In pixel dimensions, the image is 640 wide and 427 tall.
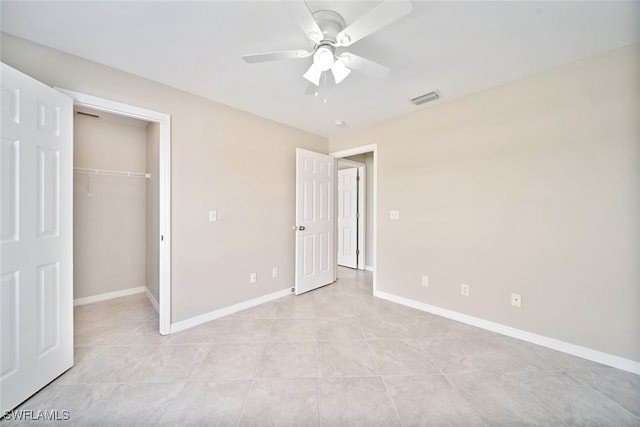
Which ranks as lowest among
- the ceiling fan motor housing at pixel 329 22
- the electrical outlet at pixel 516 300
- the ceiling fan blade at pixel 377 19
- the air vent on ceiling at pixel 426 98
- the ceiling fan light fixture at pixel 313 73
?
the electrical outlet at pixel 516 300

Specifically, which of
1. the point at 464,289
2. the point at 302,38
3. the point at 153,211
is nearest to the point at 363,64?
the point at 302,38

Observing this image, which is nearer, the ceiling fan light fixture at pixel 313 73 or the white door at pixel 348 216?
the ceiling fan light fixture at pixel 313 73

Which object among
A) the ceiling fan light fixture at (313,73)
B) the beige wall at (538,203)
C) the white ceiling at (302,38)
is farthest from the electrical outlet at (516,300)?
the ceiling fan light fixture at (313,73)

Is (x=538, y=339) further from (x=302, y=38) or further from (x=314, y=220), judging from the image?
(x=302, y=38)

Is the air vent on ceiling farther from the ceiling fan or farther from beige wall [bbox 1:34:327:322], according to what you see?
beige wall [bbox 1:34:327:322]

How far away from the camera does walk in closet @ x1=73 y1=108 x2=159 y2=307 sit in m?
2.99

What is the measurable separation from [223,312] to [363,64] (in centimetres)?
275

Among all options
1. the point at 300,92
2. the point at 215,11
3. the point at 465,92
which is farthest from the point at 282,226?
the point at 465,92

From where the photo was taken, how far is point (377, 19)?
46.8 inches

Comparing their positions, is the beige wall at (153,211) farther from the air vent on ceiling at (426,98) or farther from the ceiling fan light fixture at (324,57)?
the air vent on ceiling at (426,98)

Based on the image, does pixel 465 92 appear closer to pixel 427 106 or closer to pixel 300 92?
pixel 427 106

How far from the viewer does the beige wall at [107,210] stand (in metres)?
3.00

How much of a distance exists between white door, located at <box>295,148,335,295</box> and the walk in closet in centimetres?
178

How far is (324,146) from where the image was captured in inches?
152
